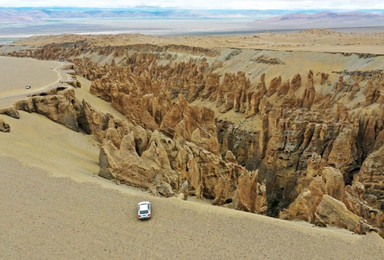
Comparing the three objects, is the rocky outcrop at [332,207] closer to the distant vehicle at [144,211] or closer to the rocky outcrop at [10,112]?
the distant vehicle at [144,211]

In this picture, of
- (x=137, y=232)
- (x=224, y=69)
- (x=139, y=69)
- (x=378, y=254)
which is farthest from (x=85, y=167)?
(x=139, y=69)

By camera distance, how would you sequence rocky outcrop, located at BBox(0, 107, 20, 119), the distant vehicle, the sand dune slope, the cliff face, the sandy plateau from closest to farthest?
the sand dune slope < the sandy plateau < the distant vehicle < the cliff face < rocky outcrop, located at BBox(0, 107, 20, 119)

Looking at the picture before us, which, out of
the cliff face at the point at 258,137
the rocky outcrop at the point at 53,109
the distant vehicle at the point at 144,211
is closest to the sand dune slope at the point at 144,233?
the distant vehicle at the point at 144,211

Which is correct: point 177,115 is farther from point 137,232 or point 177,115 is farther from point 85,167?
point 137,232

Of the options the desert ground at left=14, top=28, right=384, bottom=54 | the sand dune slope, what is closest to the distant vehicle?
the sand dune slope

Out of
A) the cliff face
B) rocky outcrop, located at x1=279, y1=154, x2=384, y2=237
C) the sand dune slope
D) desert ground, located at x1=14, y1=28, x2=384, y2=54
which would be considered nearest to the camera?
the sand dune slope

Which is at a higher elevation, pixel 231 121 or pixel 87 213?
pixel 87 213

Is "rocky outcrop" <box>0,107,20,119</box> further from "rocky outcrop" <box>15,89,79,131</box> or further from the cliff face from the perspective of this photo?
the cliff face
